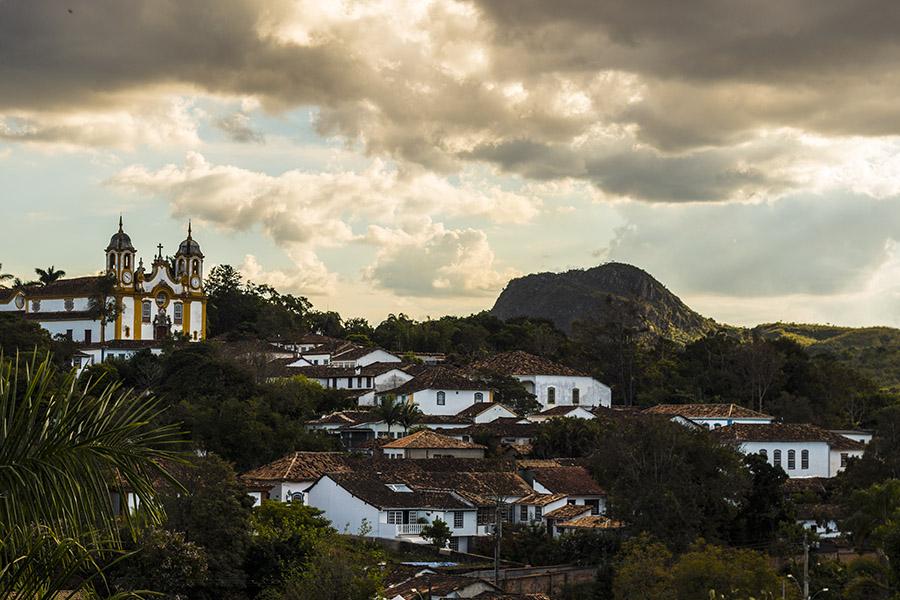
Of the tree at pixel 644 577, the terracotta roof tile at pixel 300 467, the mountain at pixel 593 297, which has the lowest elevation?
the tree at pixel 644 577

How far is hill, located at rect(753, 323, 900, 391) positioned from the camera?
12131 cm

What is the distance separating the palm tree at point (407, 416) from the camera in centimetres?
6200

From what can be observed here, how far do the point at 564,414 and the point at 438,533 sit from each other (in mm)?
24046

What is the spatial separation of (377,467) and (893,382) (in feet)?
270

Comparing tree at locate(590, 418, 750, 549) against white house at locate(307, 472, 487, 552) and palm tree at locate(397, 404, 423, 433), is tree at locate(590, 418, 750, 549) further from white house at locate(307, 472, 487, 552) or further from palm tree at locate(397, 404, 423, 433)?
palm tree at locate(397, 404, 423, 433)

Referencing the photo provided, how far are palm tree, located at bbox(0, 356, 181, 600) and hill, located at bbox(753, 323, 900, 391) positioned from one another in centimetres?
10792

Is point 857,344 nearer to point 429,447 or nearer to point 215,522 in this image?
point 429,447

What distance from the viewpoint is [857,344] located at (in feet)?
498

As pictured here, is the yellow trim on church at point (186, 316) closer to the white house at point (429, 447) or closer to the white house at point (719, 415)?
the white house at point (429, 447)

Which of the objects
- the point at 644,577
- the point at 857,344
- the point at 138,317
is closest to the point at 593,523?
the point at 644,577

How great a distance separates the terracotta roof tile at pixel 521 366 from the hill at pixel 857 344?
39.6 m

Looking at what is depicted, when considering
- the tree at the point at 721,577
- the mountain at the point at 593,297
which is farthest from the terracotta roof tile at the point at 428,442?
the mountain at the point at 593,297

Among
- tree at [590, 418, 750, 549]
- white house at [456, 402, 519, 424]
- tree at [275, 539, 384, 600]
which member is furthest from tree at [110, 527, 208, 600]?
white house at [456, 402, 519, 424]

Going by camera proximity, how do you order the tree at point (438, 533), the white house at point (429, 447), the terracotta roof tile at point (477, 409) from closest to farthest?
1. the tree at point (438, 533)
2. the white house at point (429, 447)
3. the terracotta roof tile at point (477, 409)
